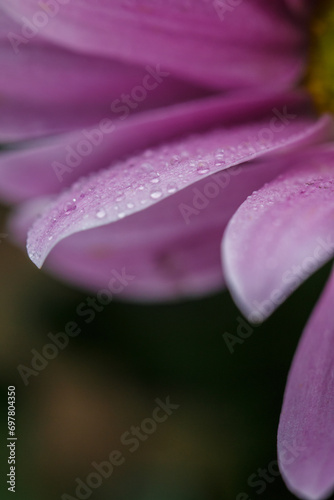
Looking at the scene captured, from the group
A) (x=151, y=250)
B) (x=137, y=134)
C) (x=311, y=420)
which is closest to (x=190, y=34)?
(x=137, y=134)

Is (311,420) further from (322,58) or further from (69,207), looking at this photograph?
(322,58)

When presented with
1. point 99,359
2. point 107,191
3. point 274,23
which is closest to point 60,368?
point 99,359

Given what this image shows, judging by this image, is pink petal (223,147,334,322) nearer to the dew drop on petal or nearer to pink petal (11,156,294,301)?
the dew drop on petal

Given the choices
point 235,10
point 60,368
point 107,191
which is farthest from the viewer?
point 60,368

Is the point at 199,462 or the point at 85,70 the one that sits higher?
the point at 85,70

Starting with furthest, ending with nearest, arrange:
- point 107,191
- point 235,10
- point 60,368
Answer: point 60,368, point 235,10, point 107,191

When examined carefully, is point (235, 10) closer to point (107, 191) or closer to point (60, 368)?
point (107, 191)

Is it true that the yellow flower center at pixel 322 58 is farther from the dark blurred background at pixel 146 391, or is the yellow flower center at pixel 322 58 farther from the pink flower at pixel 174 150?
the dark blurred background at pixel 146 391
